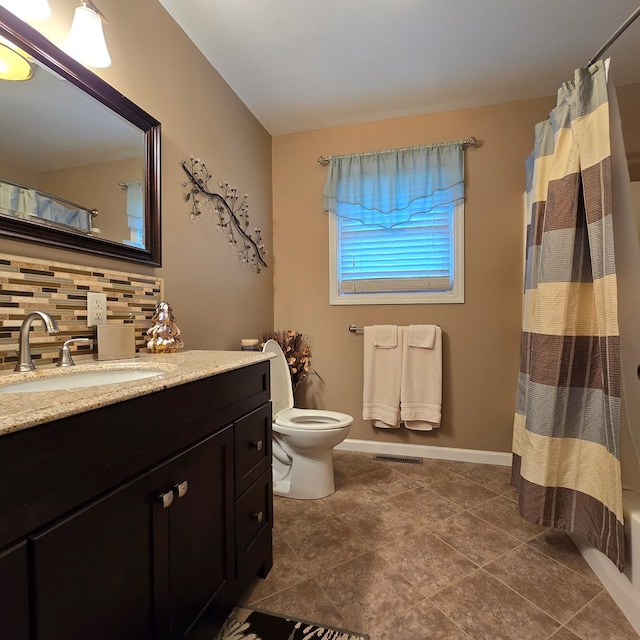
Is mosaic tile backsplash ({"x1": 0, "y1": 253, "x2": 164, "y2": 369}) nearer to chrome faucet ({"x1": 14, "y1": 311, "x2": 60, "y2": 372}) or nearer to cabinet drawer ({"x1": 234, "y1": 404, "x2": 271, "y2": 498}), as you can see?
chrome faucet ({"x1": 14, "y1": 311, "x2": 60, "y2": 372})

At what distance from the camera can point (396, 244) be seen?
2541 mm

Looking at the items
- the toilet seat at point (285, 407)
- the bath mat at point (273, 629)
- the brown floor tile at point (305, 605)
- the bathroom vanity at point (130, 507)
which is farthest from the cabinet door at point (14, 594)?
the toilet seat at point (285, 407)

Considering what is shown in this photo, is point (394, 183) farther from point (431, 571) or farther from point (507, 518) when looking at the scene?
point (431, 571)

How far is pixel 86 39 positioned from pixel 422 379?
2306 millimetres

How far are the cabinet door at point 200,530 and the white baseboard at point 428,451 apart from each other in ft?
5.34

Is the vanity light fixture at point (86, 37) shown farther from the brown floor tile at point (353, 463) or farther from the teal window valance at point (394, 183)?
the brown floor tile at point (353, 463)

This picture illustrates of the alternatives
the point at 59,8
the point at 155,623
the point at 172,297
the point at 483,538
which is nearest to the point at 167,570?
the point at 155,623

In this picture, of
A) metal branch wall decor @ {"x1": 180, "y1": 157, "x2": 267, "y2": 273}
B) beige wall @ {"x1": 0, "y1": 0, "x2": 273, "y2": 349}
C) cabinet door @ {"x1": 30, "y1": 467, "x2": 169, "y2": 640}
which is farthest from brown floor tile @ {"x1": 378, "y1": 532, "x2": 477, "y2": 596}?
metal branch wall decor @ {"x1": 180, "y1": 157, "x2": 267, "y2": 273}

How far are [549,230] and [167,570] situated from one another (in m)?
1.72

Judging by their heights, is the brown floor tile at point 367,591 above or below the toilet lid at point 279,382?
below

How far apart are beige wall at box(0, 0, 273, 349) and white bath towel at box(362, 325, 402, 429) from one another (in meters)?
0.81

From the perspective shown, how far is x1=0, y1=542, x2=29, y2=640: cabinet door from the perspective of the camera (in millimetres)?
496

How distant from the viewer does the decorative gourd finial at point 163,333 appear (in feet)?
4.61

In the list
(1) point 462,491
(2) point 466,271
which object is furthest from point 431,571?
(2) point 466,271
